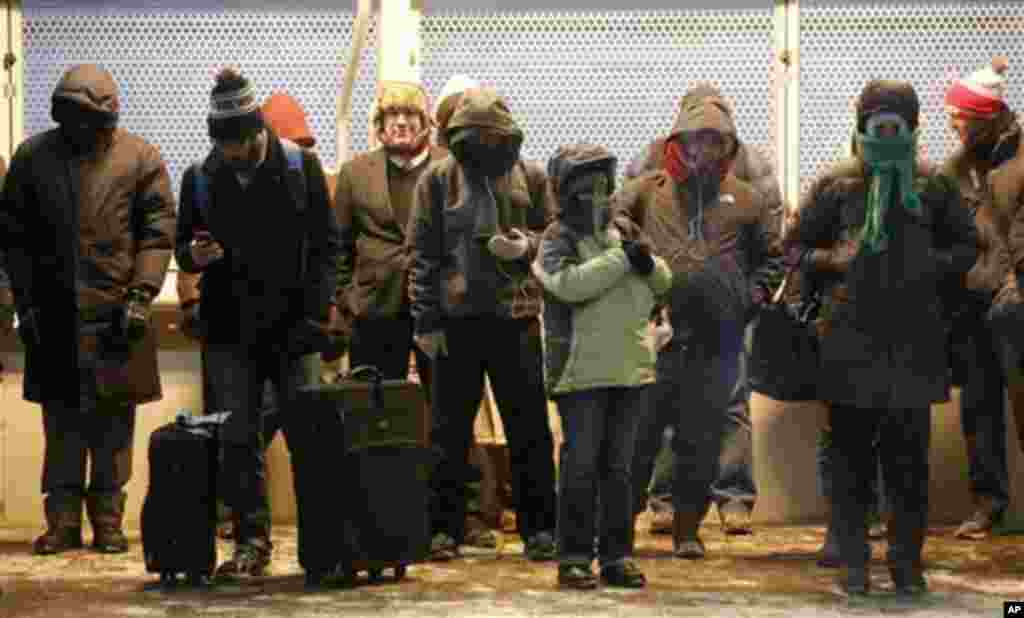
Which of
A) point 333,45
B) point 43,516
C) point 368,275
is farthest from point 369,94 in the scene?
point 43,516

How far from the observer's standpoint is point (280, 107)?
1430 cm

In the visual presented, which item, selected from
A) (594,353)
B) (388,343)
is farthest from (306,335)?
(594,353)

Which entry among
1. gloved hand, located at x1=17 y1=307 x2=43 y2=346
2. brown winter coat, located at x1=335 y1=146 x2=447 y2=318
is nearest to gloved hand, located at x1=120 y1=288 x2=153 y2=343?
gloved hand, located at x1=17 y1=307 x2=43 y2=346

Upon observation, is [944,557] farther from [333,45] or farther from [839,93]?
[333,45]

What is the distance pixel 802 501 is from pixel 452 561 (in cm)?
250

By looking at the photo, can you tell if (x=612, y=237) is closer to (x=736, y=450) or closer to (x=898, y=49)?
(x=736, y=450)

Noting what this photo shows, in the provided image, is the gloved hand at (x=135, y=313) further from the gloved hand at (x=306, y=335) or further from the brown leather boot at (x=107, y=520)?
the gloved hand at (x=306, y=335)

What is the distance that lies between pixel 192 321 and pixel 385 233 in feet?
4.11

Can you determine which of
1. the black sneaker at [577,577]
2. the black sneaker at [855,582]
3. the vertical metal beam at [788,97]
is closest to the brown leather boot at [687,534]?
the black sneaker at [577,577]

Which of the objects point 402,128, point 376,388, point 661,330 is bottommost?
point 376,388

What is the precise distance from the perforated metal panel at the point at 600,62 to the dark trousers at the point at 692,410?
83.8 inches

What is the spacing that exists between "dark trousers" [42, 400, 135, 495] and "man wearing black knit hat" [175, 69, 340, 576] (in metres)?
1.12

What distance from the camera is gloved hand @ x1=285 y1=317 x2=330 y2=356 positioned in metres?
12.4

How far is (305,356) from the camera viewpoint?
12.4 meters
